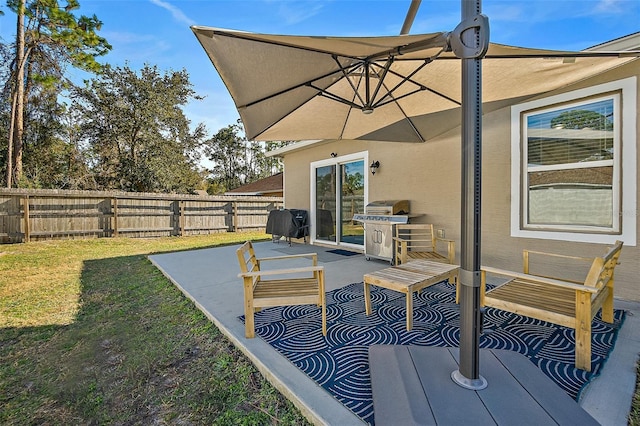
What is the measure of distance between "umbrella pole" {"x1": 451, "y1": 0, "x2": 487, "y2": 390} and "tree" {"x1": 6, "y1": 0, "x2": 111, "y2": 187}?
13496mm

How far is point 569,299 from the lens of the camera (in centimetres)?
241

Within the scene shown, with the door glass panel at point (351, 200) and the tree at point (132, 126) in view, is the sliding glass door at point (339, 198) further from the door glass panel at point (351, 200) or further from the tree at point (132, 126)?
the tree at point (132, 126)

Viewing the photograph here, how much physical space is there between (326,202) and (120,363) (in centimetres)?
567

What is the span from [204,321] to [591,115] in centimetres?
489

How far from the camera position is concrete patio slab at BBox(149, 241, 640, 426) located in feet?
5.36

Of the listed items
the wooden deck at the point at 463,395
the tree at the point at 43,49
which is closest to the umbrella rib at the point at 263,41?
the wooden deck at the point at 463,395

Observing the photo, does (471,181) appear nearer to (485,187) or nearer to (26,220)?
(485,187)

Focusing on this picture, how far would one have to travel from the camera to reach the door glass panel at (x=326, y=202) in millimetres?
7359

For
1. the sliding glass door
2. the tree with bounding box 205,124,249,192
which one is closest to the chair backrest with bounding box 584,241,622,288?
the sliding glass door

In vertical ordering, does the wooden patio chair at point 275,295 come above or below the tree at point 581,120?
below

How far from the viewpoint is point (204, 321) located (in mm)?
3072

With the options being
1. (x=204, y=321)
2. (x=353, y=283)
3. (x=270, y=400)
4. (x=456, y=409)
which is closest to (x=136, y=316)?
(x=204, y=321)

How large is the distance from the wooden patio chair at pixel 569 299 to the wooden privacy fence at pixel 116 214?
10780mm

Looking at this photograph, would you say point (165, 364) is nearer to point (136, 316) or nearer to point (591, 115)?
point (136, 316)
